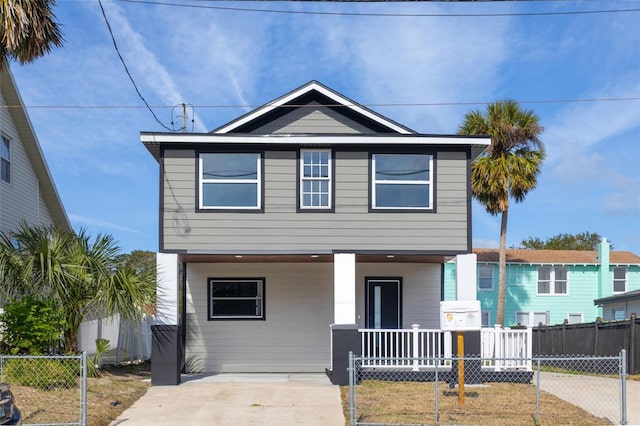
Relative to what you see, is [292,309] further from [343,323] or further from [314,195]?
[314,195]

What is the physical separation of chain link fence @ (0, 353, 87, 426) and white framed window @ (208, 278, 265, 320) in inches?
196

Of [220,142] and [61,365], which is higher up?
[220,142]

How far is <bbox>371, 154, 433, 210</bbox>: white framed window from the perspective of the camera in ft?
52.8

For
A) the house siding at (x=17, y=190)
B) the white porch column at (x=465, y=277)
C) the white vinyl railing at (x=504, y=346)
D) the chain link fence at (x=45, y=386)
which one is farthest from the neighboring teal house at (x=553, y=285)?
the chain link fence at (x=45, y=386)

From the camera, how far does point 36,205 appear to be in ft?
76.1

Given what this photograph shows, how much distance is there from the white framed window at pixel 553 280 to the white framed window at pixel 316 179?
73.4 feet

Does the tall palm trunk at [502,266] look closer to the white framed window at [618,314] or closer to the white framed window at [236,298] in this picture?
the white framed window at [618,314]

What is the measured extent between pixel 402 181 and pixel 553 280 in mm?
22163

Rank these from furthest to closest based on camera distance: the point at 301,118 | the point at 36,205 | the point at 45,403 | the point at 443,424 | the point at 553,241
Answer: the point at 553,241 → the point at 36,205 → the point at 301,118 → the point at 45,403 → the point at 443,424

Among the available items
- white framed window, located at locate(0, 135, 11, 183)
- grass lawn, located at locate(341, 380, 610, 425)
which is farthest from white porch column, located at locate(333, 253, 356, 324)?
white framed window, located at locate(0, 135, 11, 183)

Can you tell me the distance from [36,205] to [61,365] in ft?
37.5

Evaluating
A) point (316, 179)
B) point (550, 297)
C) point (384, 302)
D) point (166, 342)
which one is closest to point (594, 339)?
point (384, 302)

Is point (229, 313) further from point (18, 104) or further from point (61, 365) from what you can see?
point (18, 104)

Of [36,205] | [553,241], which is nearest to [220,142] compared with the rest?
[36,205]
